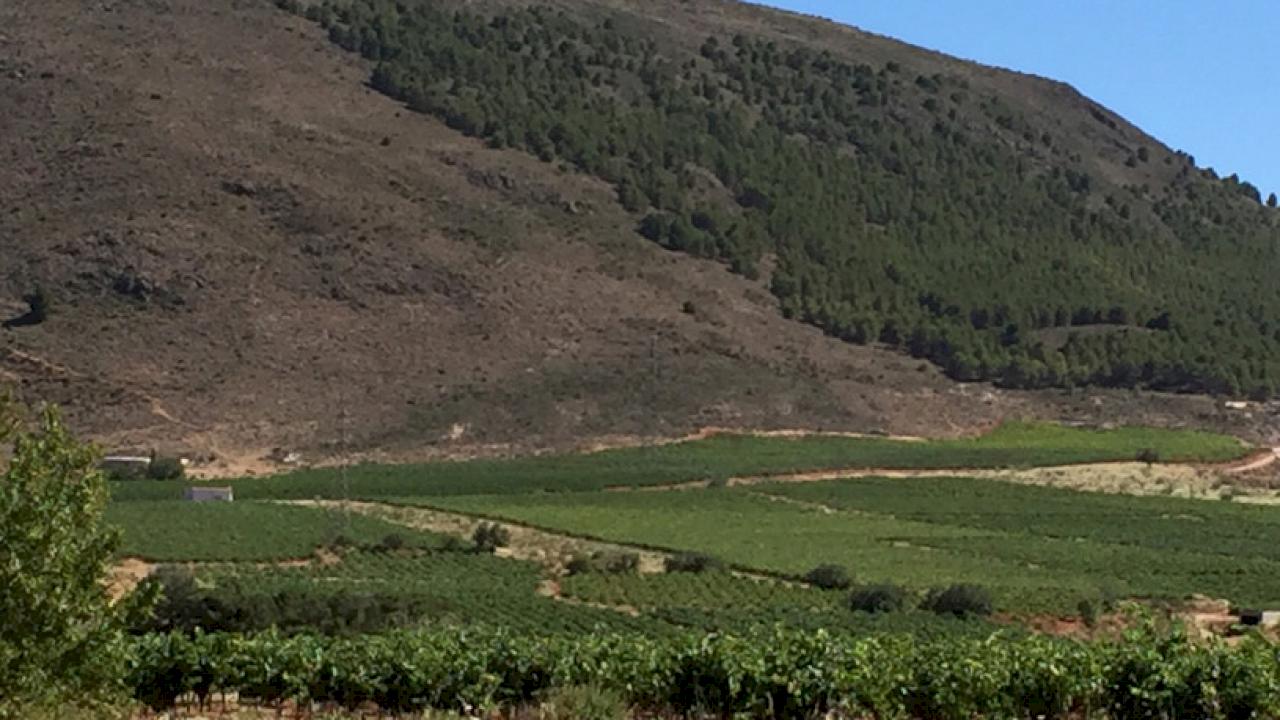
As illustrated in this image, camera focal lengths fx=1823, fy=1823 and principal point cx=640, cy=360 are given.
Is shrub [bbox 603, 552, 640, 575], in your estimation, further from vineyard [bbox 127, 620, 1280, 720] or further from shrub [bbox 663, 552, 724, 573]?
vineyard [bbox 127, 620, 1280, 720]

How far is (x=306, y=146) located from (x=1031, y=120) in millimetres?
76613

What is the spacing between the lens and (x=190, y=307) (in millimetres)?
86438

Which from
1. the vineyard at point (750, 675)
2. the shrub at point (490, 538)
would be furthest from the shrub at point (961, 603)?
the vineyard at point (750, 675)

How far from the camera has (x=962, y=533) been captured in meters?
60.3

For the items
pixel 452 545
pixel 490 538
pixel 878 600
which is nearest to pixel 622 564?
pixel 452 545

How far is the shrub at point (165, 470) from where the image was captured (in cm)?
7006

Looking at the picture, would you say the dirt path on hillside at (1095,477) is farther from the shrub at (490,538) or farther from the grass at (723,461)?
the shrub at (490,538)

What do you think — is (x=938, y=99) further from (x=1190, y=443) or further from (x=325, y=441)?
(x=325, y=441)

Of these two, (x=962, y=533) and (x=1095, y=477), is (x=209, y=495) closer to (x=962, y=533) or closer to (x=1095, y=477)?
(x=962, y=533)

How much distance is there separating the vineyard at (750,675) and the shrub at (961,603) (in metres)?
17.0

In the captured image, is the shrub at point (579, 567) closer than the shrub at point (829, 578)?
No

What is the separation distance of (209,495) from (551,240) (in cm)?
4310

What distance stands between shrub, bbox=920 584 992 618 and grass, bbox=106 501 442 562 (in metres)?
17.0

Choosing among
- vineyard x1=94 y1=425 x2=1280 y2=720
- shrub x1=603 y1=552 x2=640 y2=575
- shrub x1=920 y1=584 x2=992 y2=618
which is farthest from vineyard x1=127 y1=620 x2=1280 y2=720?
shrub x1=603 y1=552 x2=640 y2=575
